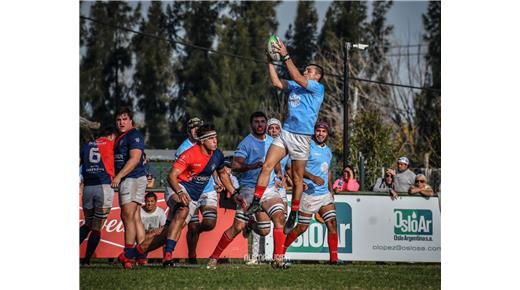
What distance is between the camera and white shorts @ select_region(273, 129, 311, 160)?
360 inches

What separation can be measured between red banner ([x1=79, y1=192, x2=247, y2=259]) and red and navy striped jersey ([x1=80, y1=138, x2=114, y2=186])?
0.93m

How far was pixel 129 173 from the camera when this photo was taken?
9.42 m

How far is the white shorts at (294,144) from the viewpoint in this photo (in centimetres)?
916

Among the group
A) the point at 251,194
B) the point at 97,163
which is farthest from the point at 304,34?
the point at 97,163

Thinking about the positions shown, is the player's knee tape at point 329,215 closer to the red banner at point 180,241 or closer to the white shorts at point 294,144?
the red banner at point 180,241

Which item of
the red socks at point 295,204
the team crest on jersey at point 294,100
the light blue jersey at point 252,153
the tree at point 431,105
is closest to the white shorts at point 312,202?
the light blue jersey at point 252,153

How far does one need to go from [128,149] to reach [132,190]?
0.39m

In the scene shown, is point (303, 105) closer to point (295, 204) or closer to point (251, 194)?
point (295, 204)

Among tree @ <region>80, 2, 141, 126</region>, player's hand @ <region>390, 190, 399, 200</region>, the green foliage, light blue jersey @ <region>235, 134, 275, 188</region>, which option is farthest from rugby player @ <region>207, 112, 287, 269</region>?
tree @ <region>80, 2, 141, 126</region>

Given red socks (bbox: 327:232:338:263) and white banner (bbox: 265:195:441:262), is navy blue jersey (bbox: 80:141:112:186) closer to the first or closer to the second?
white banner (bbox: 265:195:441:262)
